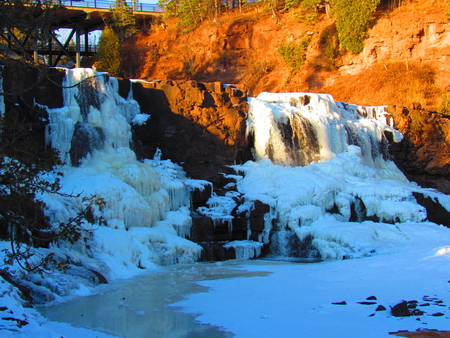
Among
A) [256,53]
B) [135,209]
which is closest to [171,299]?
[135,209]

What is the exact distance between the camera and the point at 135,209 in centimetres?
1509

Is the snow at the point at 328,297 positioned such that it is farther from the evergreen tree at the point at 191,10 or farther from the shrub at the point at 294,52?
the evergreen tree at the point at 191,10

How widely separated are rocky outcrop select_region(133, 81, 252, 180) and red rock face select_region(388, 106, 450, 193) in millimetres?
9151

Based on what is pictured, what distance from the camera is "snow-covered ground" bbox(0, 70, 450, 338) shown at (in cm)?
765

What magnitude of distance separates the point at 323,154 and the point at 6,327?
18.3 m

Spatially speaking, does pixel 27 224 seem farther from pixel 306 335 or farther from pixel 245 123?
pixel 245 123

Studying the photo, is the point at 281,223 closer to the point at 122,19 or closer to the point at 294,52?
the point at 294,52

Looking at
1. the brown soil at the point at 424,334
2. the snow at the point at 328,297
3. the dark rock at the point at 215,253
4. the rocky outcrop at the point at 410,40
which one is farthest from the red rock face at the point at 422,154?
the brown soil at the point at 424,334

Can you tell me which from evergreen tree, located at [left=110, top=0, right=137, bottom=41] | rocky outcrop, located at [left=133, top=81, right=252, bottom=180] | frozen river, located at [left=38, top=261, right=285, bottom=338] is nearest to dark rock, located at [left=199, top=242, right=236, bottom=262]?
frozen river, located at [left=38, top=261, right=285, bottom=338]

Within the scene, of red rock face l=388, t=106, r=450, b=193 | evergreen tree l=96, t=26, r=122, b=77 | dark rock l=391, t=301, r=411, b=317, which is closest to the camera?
dark rock l=391, t=301, r=411, b=317

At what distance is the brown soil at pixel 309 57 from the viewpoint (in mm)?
32125

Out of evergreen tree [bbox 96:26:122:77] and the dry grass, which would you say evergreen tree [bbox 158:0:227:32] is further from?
the dry grass

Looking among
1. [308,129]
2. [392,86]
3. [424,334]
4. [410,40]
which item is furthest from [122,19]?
[424,334]

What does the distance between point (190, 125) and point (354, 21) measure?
64.7 ft
